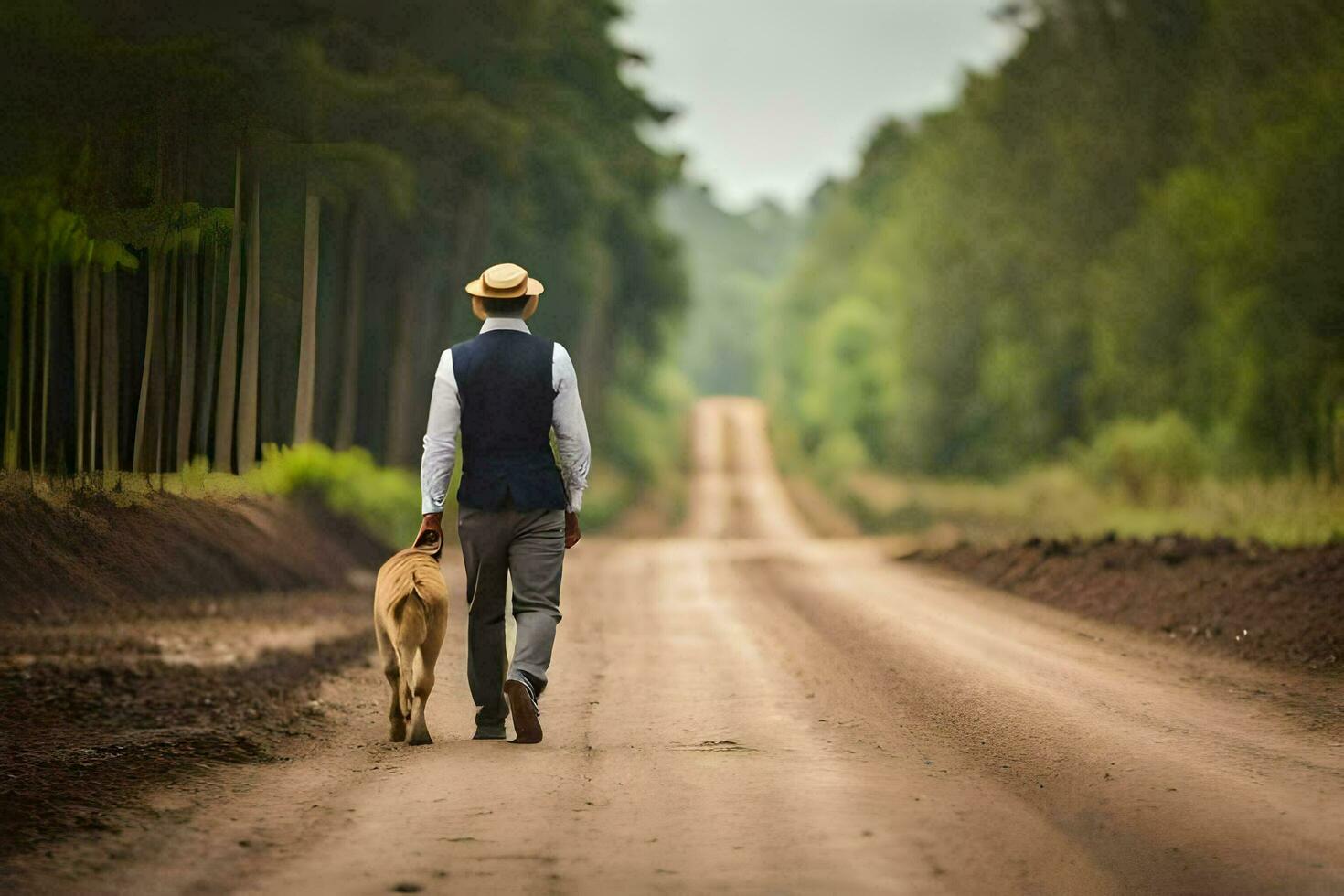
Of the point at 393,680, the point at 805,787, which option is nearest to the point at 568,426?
the point at 393,680

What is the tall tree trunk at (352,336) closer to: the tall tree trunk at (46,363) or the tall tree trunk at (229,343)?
the tall tree trunk at (229,343)

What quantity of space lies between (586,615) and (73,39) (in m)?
8.51

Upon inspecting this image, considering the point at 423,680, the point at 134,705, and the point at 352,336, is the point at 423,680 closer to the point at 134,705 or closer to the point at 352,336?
the point at 134,705

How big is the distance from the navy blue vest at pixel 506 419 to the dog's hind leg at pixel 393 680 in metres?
0.79

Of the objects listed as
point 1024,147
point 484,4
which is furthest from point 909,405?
point 484,4

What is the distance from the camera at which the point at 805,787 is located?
6.31m

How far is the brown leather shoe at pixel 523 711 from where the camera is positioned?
23.9ft

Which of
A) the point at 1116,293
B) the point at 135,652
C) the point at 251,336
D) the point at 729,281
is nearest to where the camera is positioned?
the point at 251,336

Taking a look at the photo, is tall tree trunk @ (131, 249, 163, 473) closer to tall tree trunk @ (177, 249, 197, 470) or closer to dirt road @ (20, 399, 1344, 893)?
tall tree trunk @ (177, 249, 197, 470)

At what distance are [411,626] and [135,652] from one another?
4.01 meters

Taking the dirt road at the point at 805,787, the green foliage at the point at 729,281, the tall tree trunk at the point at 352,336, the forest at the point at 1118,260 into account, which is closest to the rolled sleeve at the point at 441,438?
the dirt road at the point at 805,787

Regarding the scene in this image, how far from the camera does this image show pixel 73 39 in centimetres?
737

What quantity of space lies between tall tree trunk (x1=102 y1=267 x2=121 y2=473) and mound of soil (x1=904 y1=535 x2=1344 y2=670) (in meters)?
8.52

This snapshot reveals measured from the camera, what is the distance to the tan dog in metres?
7.08
